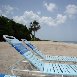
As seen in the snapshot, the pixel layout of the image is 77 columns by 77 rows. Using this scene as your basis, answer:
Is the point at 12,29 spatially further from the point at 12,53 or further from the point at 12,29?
the point at 12,53

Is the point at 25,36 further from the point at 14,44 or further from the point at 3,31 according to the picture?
the point at 14,44

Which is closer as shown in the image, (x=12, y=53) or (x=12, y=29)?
(x=12, y=53)

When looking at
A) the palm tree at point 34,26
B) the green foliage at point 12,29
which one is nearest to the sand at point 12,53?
the green foliage at point 12,29

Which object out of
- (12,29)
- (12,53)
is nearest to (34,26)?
(12,29)

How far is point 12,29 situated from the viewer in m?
49.1

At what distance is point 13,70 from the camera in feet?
15.6

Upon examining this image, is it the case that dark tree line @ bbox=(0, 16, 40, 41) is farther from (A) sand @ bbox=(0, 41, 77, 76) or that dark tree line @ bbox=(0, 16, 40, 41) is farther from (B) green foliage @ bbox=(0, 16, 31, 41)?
(A) sand @ bbox=(0, 41, 77, 76)

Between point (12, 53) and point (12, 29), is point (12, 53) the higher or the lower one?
the lower one

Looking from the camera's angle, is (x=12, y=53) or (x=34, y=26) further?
(x=34, y=26)

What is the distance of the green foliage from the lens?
44812mm

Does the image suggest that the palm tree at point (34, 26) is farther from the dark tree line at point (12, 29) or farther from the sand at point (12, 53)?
the sand at point (12, 53)

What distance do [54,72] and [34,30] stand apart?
65.0 metres

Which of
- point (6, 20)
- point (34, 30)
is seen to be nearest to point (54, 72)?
point (6, 20)

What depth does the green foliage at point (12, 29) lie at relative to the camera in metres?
44.8
